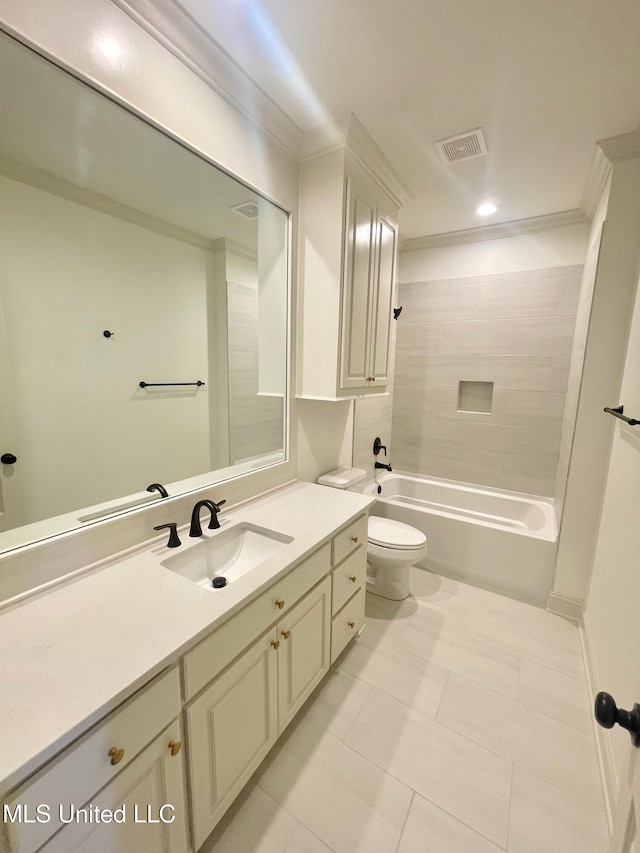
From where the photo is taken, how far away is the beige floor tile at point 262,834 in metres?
1.08

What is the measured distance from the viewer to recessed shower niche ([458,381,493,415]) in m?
2.94

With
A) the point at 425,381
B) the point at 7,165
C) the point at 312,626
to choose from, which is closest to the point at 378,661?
the point at 312,626

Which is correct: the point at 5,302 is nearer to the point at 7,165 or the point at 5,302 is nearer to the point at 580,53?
the point at 7,165

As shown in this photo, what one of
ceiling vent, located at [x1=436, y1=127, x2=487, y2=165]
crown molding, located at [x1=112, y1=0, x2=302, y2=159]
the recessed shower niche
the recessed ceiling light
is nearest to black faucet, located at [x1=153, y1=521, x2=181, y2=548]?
crown molding, located at [x1=112, y1=0, x2=302, y2=159]

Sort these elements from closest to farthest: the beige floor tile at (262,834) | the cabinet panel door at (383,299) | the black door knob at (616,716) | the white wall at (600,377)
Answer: the black door knob at (616,716)
the beige floor tile at (262,834)
the white wall at (600,377)
the cabinet panel door at (383,299)

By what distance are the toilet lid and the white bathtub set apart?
337 mm

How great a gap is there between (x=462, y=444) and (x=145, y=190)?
9.17ft

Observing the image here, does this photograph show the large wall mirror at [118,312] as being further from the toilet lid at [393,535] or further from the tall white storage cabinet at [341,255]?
the toilet lid at [393,535]

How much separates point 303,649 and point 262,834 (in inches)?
20.1

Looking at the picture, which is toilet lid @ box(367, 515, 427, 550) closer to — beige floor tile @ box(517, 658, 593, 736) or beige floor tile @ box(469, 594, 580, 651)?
beige floor tile @ box(469, 594, 580, 651)

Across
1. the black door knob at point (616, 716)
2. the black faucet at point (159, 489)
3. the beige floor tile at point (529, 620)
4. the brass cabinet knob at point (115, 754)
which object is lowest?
the beige floor tile at point (529, 620)

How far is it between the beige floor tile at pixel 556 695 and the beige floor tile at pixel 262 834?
1095 millimetres

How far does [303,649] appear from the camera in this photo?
4.48 ft

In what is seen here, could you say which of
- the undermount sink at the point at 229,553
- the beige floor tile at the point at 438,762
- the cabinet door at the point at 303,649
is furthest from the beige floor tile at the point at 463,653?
the undermount sink at the point at 229,553
